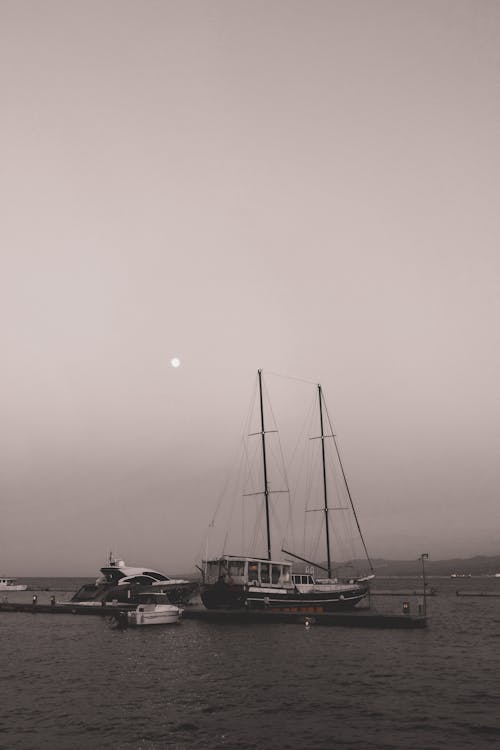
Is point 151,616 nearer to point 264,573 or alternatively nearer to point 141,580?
point 264,573

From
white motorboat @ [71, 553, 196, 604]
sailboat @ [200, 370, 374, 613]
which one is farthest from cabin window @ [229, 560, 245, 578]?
white motorboat @ [71, 553, 196, 604]

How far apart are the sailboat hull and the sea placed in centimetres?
871

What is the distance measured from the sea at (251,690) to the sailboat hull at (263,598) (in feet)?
28.6

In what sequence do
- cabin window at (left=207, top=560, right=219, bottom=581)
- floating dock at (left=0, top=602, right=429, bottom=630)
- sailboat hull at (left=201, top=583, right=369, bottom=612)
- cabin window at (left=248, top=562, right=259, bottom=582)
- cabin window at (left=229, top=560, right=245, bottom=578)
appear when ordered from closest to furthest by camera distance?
floating dock at (left=0, top=602, right=429, bottom=630), sailboat hull at (left=201, top=583, right=369, bottom=612), cabin window at (left=229, top=560, right=245, bottom=578), cabin window at (left=248, top=562, right=259, bottom=582), cabin window at (left=207, top=560, right=219, bottom=581)

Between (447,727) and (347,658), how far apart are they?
1541 cm

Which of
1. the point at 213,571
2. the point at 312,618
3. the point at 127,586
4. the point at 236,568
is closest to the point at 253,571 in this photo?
the point at 236,568

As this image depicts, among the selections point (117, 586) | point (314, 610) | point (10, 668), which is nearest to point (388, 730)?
point (10, 668)

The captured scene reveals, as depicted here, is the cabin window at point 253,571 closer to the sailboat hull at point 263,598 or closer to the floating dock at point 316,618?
the sailboat hull at point 263,598

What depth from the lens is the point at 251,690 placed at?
2922cm

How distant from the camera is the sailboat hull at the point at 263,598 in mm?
60156

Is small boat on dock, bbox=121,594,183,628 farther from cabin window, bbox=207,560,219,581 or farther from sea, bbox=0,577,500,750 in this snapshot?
cabin window, bbox=207,560,219,581

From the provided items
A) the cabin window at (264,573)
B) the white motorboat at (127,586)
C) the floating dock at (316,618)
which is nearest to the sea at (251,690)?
the floating dock at (316,618)

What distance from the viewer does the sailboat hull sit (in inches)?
2368

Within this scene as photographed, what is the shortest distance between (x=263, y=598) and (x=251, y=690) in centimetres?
3195
